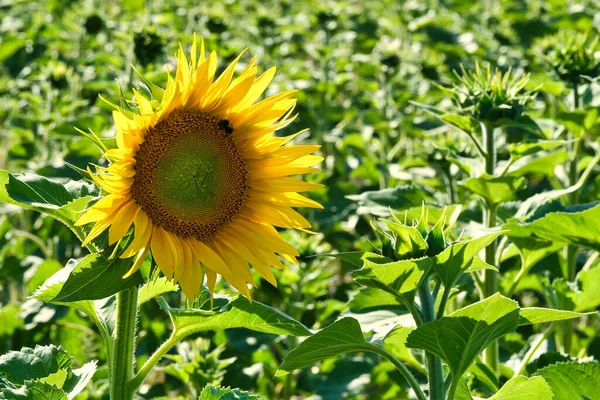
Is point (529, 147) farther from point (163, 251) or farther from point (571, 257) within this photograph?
point (163, 251)

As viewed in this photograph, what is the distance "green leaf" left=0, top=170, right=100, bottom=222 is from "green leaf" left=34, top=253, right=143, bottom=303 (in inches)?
3.1

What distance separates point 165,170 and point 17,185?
0.22 meters

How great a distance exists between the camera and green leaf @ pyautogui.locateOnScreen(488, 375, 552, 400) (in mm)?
1375

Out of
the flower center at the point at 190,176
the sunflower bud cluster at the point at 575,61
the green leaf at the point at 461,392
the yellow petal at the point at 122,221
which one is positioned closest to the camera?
the yellow petal at the point at 122,221

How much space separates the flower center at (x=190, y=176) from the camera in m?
1.37

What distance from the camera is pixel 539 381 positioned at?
137 centimetres

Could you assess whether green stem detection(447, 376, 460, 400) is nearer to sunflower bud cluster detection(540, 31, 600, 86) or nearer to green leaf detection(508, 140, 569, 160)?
green leaf detection(508, 140, 569, 160)

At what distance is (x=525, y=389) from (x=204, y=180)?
0.59 metres

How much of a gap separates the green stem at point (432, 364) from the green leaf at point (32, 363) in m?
0.58

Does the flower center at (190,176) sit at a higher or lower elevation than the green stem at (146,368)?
higher

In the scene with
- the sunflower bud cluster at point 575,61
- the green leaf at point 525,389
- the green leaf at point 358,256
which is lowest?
the green leaf at point 525,389

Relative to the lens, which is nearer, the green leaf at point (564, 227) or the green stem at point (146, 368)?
the green stem at point (146, 368)

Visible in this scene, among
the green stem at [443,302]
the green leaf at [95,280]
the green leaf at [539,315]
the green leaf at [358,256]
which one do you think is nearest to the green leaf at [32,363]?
the green leaf at [95,280]

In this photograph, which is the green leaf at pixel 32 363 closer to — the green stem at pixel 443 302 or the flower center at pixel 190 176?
the flower center at pixel 190 176
